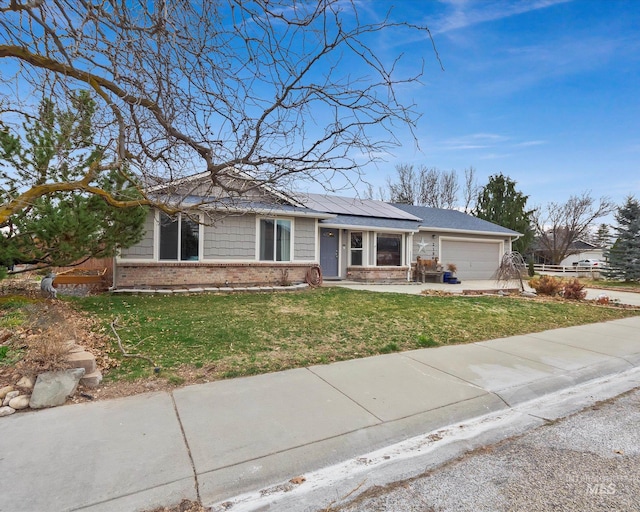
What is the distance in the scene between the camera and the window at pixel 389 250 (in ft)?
53.4

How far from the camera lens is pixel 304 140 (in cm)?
450

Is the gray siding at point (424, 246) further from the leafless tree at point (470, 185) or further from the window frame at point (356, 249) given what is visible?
the leafless tree at point (470, 185)

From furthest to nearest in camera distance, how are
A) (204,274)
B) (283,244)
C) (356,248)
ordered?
(356,248) < (283,244) < (204,274)

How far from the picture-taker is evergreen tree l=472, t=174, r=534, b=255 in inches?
1083

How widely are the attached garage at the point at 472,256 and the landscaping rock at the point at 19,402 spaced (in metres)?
18.2

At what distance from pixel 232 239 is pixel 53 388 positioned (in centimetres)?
896

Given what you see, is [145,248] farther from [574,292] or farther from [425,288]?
[574,292]

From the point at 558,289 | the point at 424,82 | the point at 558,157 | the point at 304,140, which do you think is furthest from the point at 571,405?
the point at 558,157

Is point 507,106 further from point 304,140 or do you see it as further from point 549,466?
point 549,466

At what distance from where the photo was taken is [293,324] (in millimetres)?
6902

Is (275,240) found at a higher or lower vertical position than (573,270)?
higher

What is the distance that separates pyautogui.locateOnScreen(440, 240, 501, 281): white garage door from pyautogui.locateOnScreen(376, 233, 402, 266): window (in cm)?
365

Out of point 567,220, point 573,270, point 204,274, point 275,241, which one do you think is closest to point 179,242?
point 204,274

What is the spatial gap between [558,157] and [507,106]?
10560mm
